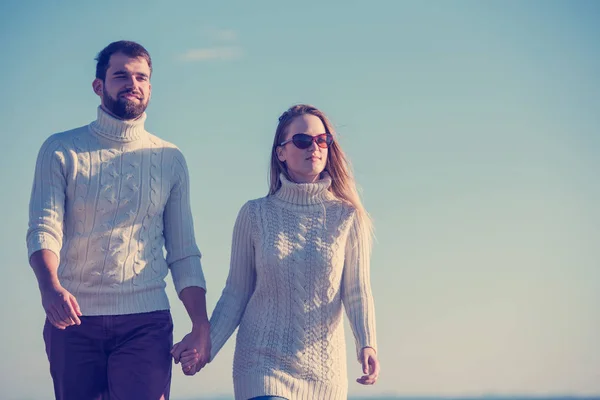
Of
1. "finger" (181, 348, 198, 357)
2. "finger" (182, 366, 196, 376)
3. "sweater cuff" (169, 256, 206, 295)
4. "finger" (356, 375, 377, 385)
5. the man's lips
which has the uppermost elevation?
the man's lips

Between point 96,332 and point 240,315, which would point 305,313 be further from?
point 96,332

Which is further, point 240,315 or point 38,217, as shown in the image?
point 240,315

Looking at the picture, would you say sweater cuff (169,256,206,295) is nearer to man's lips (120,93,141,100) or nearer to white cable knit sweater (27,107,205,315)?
white cable knit sweater (27,107,205,315)

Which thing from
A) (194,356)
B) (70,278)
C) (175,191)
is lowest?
(194,356)

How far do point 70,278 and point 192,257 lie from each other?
2.66 ft

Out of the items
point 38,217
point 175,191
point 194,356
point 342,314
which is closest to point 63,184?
point 38,217

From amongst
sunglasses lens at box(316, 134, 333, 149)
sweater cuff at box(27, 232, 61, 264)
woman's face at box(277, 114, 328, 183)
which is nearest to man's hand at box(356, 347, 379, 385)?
woman's face at box(277, 114, 328, 183)

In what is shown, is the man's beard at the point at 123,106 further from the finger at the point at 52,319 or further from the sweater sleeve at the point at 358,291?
the sweater sleeve at the point at 358,291

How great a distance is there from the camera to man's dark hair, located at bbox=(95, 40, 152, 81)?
22.3 ft

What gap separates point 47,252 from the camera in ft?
20.6

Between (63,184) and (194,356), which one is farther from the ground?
(63,184)

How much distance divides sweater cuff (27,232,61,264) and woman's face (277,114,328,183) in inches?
68.3

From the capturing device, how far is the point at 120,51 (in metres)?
6.80

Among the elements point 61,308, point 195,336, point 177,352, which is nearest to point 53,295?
point 61,308
